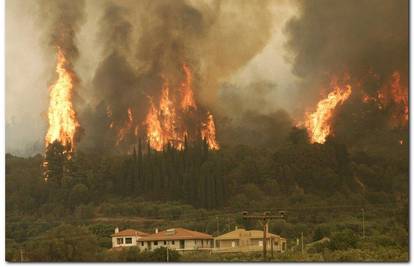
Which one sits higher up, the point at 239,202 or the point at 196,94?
the point at 196,94

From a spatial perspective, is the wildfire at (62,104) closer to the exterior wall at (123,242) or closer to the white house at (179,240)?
the exterior wall at (123,242)

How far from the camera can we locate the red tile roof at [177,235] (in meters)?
29.6

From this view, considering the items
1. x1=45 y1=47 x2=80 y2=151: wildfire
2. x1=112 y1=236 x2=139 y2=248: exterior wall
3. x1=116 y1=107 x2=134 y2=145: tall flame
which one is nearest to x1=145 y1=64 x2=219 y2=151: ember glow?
x1=116 y1=107 x2=134 y2=145: tall flame

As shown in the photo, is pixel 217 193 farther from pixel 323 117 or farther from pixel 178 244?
pixel 323 117

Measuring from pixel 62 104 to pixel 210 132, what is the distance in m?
4.87

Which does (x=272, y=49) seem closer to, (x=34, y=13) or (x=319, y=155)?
(x=319, y=155)

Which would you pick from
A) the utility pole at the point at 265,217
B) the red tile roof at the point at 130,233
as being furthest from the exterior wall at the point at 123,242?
the utility pole at the point at 265,217

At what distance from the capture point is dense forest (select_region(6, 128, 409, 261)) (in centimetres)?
2859

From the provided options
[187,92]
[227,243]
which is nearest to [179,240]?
[227,243]

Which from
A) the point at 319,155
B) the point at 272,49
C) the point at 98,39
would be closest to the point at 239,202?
the point at 319,155

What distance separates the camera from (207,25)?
99.9 feet

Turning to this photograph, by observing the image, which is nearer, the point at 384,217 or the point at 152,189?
the point at 384,217

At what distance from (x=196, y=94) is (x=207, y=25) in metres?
2.05

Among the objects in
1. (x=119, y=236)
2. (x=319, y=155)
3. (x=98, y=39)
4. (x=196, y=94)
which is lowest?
(x=119, y=236)
